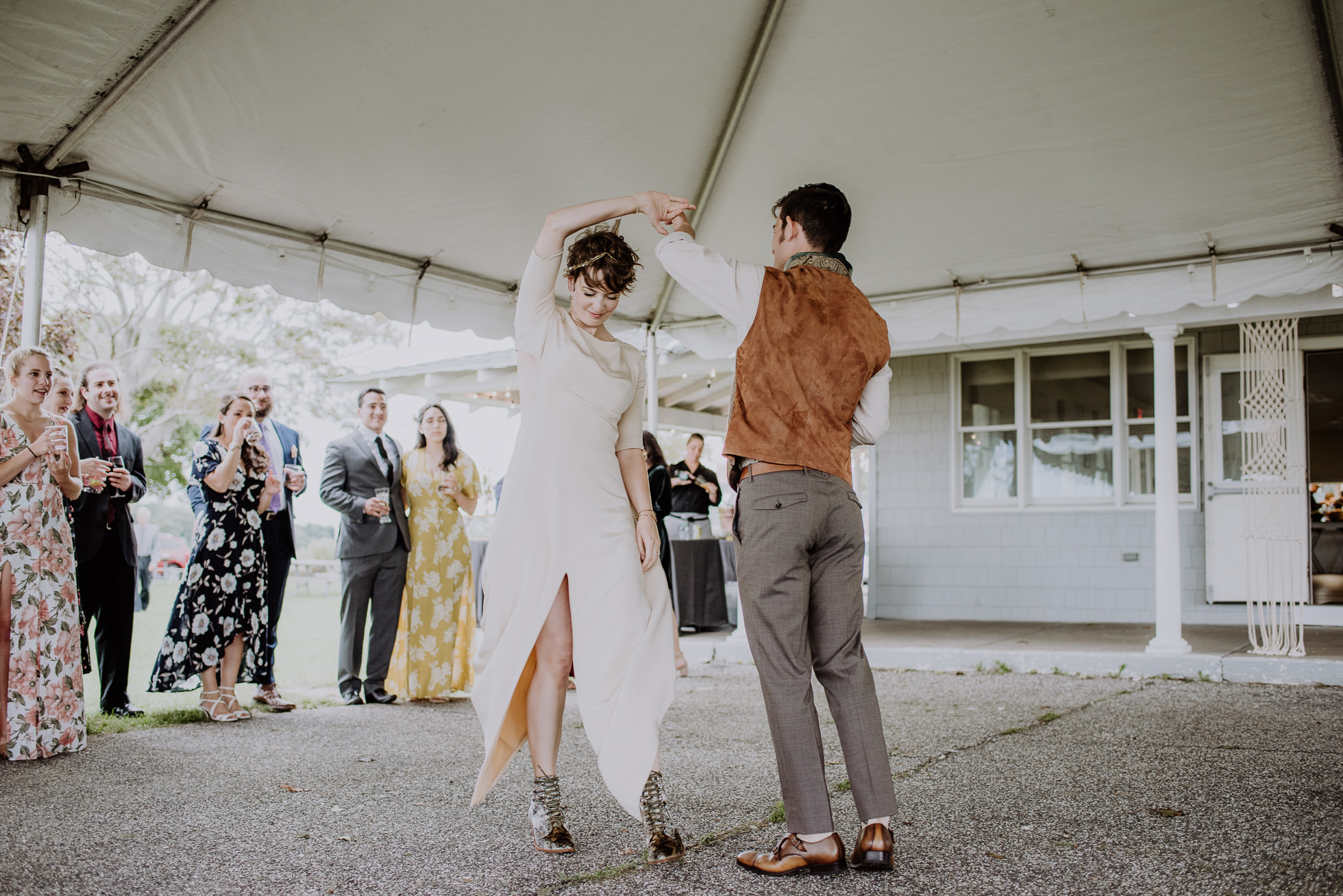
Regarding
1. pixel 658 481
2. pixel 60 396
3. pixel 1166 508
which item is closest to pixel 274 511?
pixel 60 396

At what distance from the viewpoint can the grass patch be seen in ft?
15.8

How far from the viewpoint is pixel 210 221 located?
5012mm

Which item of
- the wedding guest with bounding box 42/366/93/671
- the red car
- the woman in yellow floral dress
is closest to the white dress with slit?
the wedding guest with bounding box 42/366/93/671

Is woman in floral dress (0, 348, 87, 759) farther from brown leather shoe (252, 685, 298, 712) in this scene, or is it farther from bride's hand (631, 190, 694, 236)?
bride's hand (631, 190, 694, 236)

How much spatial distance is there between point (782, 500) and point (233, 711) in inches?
151

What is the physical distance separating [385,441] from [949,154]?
3671 millimetres

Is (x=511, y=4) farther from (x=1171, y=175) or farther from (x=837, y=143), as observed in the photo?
(x=1171, y=175)

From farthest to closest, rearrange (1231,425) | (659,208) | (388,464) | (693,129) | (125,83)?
(1231,425) < (388,464) < (693,129) < (125,83) < (659,208)

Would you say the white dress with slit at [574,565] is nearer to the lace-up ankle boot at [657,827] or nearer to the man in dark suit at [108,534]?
the lace-up ankle boot at [657,827]

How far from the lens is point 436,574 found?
19.9 ft

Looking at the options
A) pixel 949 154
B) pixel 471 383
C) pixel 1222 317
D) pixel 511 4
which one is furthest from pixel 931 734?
pixel 471 383

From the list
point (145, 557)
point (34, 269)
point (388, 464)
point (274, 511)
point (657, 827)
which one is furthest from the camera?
point (145, 557)

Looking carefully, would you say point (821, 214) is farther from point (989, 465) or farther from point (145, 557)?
point (145, 557)

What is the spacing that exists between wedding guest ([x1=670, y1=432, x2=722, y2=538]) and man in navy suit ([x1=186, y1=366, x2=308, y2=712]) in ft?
13.5
